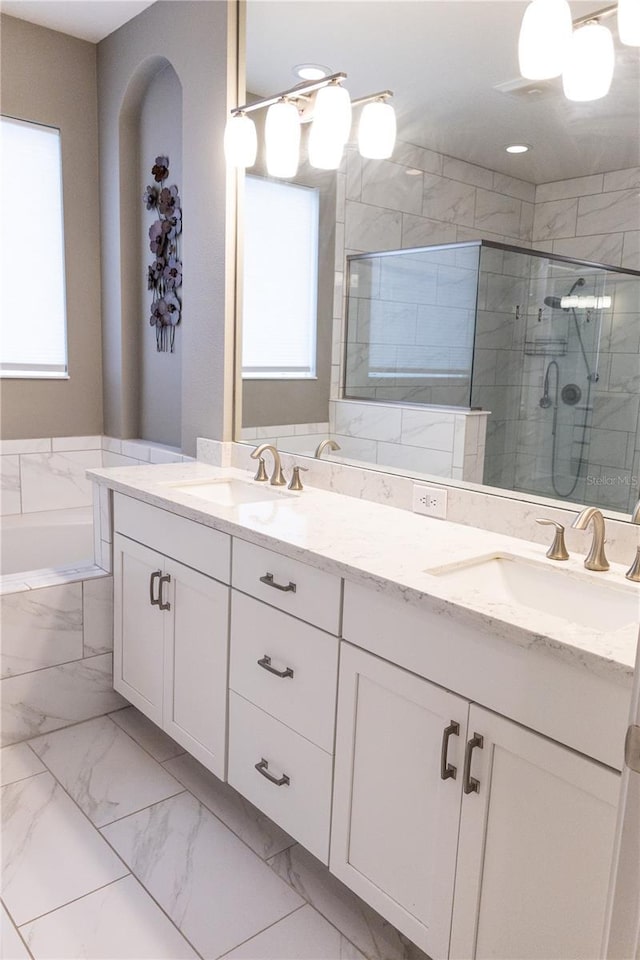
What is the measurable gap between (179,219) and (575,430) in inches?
80.7

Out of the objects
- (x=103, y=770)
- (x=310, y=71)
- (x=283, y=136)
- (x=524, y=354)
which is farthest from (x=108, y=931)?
(x=310, y=71)

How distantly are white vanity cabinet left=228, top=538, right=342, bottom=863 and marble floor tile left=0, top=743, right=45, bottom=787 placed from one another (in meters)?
0.70

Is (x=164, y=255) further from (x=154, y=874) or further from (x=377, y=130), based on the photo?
(x=154, y=874)

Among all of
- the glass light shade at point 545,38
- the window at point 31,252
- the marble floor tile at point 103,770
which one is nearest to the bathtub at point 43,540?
the window at point 31,252

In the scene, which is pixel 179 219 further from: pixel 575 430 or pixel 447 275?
pixel 575 430

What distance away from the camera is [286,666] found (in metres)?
1.70

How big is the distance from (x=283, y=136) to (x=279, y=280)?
1.48 ft

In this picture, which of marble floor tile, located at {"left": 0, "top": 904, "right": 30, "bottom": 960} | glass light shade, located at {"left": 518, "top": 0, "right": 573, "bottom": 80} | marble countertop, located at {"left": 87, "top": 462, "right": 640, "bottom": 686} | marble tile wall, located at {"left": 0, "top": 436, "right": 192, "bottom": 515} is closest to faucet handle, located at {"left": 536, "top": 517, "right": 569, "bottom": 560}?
marble countertop, located at {"left": 87, "top": 462, "right": 640, "bottom": 686}

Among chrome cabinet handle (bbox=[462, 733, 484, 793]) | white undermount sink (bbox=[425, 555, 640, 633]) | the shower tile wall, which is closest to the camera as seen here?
chrome cabinet handle (bbox=[462, 733, 484, 793])

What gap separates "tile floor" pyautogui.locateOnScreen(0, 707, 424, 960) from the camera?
5.24ft

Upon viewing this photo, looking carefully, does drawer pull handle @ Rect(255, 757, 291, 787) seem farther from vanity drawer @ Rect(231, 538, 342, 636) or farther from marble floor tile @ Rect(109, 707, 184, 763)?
marble floor tile @ Rect(109, 707, 184, 763)

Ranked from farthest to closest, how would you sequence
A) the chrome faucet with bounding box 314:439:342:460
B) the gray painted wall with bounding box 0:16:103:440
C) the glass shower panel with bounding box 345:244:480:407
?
the gray painted wall with bounding box 0:16:103:440
the chrome faucet with bounding box 314:439:342:460
the glass shower panel with bounding box 345:244:480:407

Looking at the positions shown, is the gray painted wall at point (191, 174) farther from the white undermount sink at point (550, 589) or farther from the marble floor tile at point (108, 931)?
the marble floor tile at point (108, 931)

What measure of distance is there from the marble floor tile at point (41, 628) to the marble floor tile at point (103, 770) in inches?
9.8
